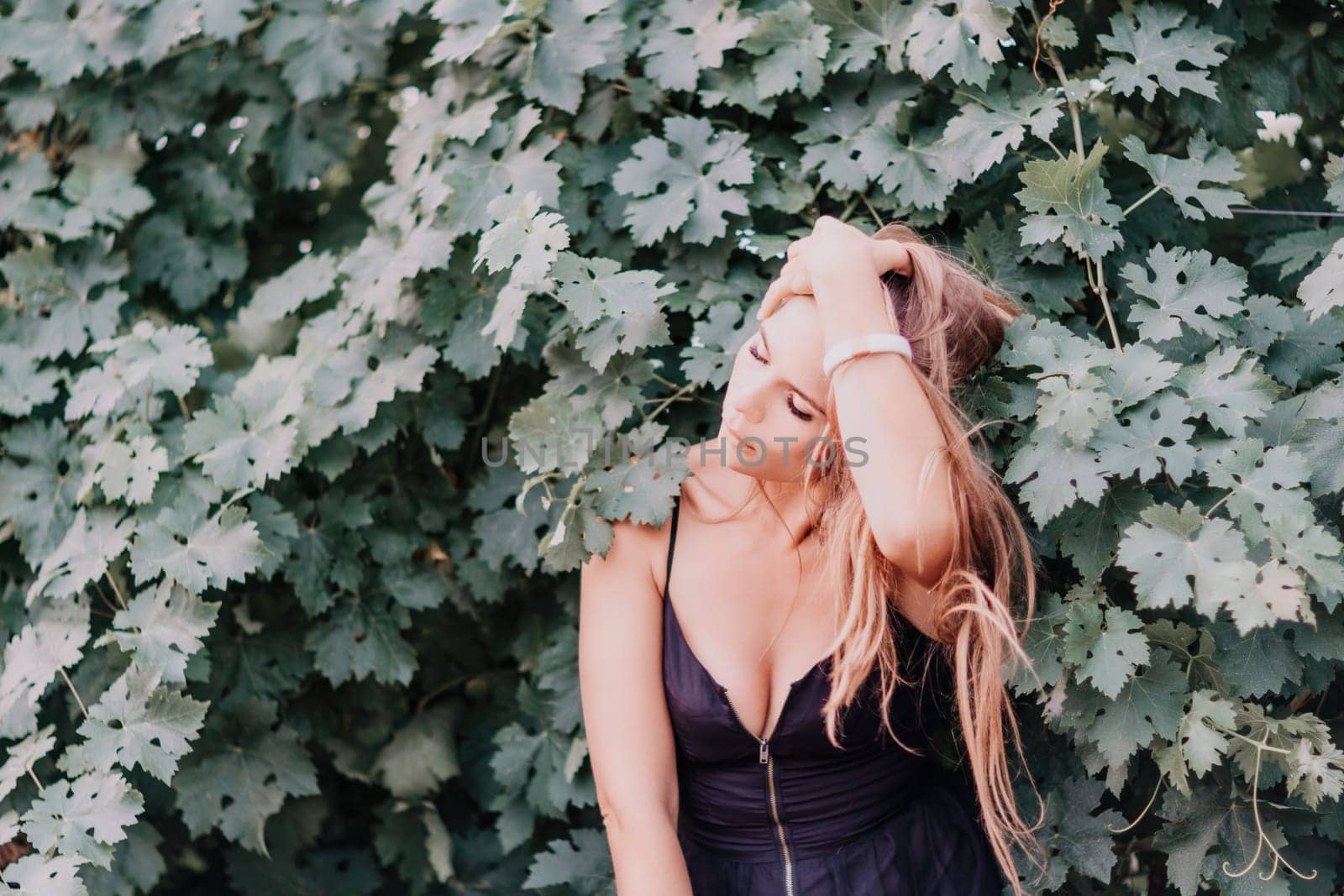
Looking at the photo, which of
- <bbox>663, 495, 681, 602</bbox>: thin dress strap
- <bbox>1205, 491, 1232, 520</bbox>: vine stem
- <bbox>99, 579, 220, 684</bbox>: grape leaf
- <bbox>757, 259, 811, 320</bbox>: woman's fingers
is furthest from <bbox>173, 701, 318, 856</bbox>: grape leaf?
<bbox>1205, 491, 1232, 520</bbox>: vine stem

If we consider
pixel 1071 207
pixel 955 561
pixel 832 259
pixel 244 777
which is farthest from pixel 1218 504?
pixel 244 777

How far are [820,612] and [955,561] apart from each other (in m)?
0.27

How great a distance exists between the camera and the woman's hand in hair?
5.50ft

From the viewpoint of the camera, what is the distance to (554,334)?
82.7 inches

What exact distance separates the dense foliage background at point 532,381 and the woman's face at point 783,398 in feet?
0.69

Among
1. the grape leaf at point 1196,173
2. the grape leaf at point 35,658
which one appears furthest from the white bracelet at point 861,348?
the grape leaf at point 35,658

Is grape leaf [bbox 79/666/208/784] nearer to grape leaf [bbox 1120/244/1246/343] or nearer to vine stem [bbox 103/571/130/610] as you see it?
vine stem [bbox 103/571/130/610]

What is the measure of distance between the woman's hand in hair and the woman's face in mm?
39

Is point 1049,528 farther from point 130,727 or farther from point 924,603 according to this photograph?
point 130,727

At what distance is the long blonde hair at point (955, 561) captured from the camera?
1.69m

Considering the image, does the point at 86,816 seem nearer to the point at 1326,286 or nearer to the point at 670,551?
the point at 670,551

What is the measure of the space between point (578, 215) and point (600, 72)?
28cm

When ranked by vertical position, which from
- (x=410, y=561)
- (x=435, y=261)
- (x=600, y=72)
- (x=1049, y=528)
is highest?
(x=600, y=72)

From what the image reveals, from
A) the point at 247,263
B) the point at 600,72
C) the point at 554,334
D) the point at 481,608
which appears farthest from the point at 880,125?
the point at 247,263
